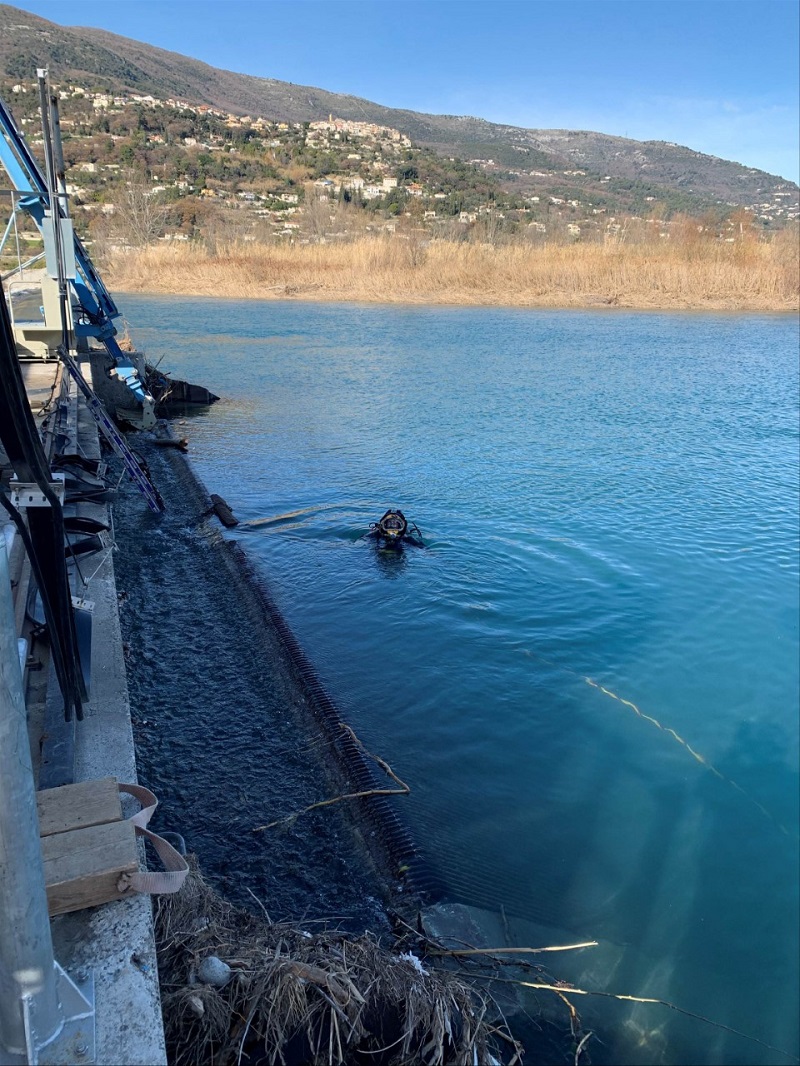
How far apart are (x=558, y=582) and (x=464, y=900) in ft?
17.8

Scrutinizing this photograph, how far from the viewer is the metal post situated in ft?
5.28

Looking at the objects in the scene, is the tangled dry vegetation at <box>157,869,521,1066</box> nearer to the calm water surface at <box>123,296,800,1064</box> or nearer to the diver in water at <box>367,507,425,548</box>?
Result: the calm water surface at <box>123,296,800,1064</box>

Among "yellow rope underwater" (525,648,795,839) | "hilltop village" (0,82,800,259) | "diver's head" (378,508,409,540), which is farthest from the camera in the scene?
"hilltop village" (0,82,800,259)

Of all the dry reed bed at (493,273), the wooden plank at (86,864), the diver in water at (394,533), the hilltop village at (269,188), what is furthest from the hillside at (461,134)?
the wooden plank at (86,864)

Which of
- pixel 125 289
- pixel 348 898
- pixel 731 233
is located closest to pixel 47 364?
pixel 348 898

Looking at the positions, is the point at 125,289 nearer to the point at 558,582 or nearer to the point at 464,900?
the point at 558,582

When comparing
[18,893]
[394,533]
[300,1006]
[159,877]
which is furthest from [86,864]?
[394,533]

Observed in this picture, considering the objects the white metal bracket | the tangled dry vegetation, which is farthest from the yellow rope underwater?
the white metal bracket

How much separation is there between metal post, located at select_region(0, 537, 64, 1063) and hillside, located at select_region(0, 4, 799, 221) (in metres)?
115

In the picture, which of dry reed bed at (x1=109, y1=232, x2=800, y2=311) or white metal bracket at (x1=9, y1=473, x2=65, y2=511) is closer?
white metal bracket at (x1=9, y1=473, x2=65, y2=511)

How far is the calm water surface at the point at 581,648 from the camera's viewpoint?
479 centimetres

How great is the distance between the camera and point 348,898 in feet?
14.1

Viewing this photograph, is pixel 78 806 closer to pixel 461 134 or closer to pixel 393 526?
pixel 393 526

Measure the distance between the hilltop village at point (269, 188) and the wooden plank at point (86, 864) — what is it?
169ft
